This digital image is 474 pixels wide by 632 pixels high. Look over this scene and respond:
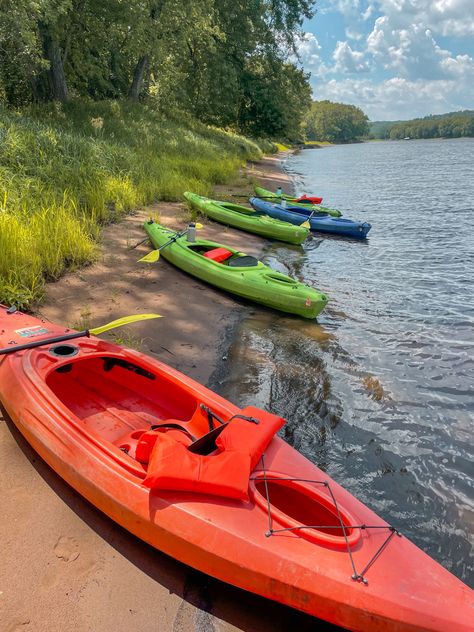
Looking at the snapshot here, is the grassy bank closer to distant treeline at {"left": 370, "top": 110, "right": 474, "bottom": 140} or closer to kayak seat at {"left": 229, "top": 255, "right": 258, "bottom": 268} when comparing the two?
kayak seat at {"left": 229, "top": 255, "right": 258, "bottom": 268}

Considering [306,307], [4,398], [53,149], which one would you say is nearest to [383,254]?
[306,307]

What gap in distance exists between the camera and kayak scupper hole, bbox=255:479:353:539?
216 cm

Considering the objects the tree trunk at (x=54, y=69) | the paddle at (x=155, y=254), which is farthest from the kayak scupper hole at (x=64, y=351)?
the tree trunk at (x=54, y=69)

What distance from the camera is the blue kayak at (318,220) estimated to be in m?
9.68

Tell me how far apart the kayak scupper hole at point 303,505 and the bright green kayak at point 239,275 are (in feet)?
10.0

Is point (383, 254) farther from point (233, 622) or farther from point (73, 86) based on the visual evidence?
point (73, 86)

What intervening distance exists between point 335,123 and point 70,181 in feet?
387

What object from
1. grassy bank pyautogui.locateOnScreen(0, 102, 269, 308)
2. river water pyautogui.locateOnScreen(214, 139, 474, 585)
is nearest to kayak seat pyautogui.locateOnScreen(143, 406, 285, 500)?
river water pyautogui.locateOnScreen(214, 139, 474, 585)

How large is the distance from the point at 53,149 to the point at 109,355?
17.9 ft

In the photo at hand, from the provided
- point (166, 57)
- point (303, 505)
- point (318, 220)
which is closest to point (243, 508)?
point (303, 505)

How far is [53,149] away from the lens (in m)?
7.27

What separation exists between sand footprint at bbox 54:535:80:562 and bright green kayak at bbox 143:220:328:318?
3.62 m

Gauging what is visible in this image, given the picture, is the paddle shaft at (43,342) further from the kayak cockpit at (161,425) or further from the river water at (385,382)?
the river water at (385,382)

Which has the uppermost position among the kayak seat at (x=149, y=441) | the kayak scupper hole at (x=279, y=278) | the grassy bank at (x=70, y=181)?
the grassy bank at (x=70, y=181)
